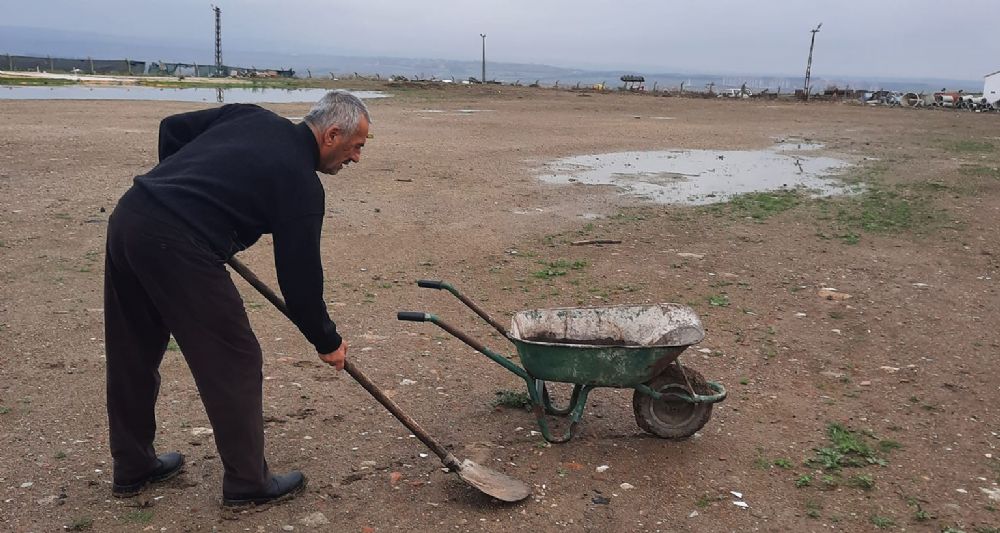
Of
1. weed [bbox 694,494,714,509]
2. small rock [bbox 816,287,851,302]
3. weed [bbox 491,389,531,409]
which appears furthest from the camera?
small rock [bbox 816,287,851,302]

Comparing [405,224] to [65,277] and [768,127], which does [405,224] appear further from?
[768,127]

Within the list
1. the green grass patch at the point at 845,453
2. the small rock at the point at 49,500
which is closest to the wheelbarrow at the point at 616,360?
the green grass patch at the point at 845,453

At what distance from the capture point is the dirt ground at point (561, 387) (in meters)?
3.48

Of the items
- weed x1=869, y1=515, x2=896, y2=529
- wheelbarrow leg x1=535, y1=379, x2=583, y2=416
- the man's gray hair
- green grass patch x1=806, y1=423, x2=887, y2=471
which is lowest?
weed x1=869, y1=515, x2=896, y2=529

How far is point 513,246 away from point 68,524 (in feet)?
18.2

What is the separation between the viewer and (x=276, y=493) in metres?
3.39

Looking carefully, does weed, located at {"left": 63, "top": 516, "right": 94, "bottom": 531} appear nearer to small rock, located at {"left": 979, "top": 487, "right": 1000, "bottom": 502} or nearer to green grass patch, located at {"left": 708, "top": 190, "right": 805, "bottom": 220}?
small rock, located at {"left": 979, "top": 487, "right": 1000, "bottom": 502}

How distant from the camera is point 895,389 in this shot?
4.85m

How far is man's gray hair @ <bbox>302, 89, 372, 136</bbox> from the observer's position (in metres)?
3.07

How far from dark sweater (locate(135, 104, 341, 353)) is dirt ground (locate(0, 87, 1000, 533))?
1116 mm

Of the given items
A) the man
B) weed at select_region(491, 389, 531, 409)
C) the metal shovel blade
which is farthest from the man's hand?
weed at select_region(491, 389, 531, 409)

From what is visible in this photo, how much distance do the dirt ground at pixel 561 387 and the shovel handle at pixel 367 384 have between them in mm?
211

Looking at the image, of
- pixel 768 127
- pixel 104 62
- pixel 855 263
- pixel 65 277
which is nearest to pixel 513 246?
→ pixel 855 263

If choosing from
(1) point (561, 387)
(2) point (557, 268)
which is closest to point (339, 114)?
(1) point (561, 387)
